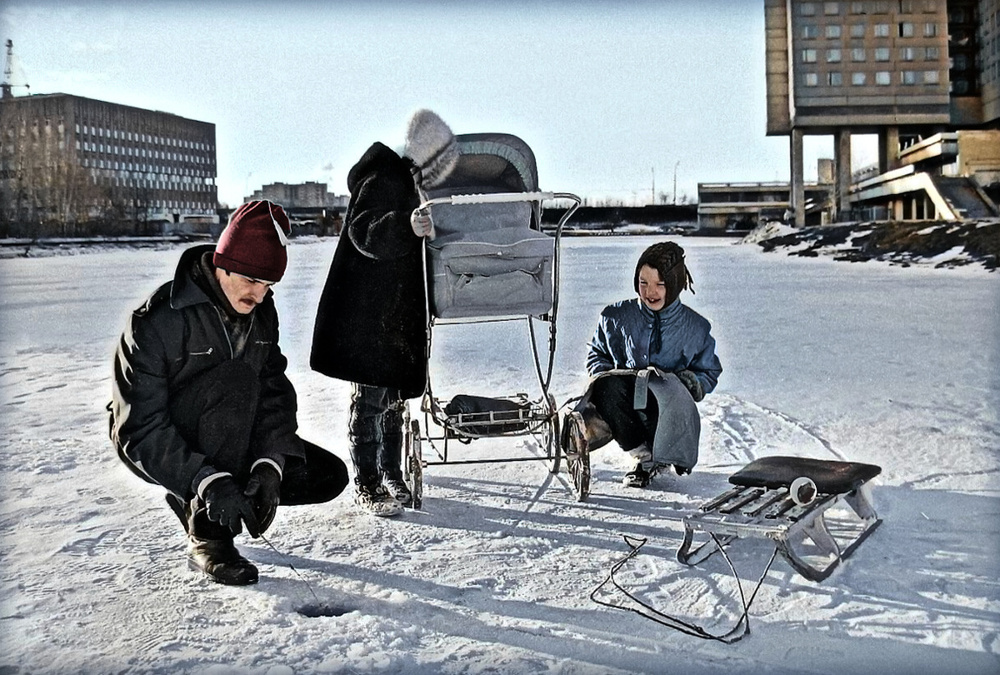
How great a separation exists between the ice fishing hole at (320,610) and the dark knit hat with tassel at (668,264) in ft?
5.88

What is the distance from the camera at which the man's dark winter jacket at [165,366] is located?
2.53m

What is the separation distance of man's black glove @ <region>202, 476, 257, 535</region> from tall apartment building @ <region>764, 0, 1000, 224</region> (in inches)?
637

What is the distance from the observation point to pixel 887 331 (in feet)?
27.2

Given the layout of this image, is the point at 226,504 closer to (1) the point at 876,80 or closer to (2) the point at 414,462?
(2) the point at 414,462

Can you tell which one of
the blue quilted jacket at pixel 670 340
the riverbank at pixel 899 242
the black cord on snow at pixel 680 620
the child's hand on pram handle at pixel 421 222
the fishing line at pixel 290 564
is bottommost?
the black cord on snow at pixel 680 620

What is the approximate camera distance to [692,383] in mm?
3613

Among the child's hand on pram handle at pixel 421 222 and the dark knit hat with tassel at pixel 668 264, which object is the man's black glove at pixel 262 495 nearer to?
the child's hand on pram handle at pixel 421 222

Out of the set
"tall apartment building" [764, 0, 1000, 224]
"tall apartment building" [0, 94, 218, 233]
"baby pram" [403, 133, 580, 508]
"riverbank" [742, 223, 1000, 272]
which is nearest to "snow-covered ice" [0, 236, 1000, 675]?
"baby pram" [403, 133, 580, 508]

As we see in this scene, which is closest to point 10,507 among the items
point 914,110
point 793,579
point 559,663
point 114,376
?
point 114,376

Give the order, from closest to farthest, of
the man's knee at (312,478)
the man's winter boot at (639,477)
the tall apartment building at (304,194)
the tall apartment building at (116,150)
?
the man's knee at (312,478)
the man's winter boot at (639,477)
the tall apartment building at (304,194)
the tall apartment building at (116,150)

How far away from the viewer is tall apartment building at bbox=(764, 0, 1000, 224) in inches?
823

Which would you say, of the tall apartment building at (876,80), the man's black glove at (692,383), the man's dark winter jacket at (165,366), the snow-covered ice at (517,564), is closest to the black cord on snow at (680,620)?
the snow-covered ice at (517,564)

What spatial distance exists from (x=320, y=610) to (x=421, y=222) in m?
1.29

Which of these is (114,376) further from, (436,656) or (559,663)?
(559,663)
